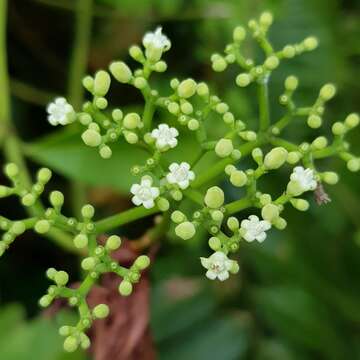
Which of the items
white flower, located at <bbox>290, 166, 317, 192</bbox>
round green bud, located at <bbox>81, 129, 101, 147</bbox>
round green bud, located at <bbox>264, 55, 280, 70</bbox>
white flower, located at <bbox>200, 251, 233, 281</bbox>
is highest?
round green bud, located at <bbox>264, 55, 280, 70</bbox>

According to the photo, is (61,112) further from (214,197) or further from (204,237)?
(204,237)

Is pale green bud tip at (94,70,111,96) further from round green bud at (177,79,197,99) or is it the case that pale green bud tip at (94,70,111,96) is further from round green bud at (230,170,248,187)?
round green bud at (230,170,248,187)

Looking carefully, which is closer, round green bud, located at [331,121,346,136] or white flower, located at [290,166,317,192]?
white flower, located at [290,166,317,192]

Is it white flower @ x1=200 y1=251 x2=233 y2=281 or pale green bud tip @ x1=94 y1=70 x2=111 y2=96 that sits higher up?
pale green bud tip @ x1=94 y1=70 x2=111 y2=96

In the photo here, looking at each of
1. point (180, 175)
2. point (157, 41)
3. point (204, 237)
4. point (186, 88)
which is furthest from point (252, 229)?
point (204, 237)

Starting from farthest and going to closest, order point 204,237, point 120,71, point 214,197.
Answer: point 204,237, point 120,71, point 214,197

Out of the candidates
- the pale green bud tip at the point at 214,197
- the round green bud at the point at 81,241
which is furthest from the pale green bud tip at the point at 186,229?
the round green bud at the point at 81,241

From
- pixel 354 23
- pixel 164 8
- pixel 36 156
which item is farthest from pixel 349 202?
pixel 36 156

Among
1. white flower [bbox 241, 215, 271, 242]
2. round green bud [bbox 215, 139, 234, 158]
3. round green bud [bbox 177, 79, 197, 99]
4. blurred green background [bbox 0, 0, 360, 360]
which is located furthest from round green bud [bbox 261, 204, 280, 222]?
blurred green background [bbox 0, 0, 360, 360]
